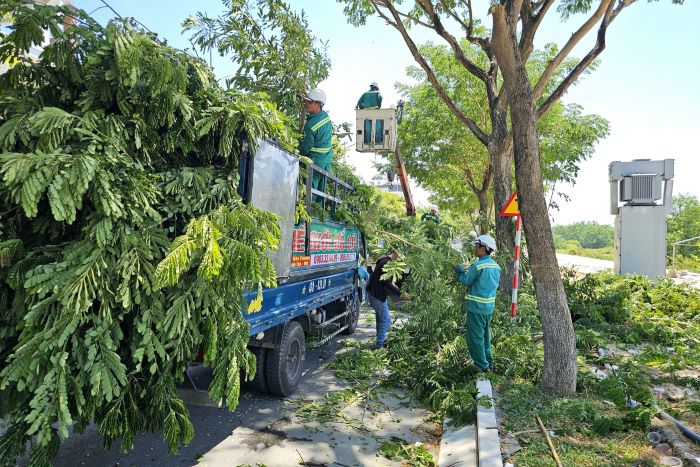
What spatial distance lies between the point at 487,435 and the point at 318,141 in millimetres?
3659

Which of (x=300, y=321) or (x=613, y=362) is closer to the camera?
(x=300, y=321)

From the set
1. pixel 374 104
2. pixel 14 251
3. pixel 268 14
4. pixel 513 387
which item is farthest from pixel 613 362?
pixel 268 14

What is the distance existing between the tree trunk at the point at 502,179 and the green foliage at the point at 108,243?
7246 millimetres

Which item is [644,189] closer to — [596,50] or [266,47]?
[596,50]

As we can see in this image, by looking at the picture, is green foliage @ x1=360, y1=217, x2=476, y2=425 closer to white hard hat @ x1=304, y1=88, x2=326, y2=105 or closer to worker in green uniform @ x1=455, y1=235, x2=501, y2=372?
worker in green uniform @ x1=455, y1=235, x2=501, y2=372

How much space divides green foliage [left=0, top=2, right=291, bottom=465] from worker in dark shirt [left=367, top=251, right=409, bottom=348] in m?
4.05

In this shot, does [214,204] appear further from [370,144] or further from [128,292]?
[370,144]

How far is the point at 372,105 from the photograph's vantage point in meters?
8.72

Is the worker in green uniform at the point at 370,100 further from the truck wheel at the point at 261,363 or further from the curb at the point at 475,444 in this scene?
the curb at the point at 475,444

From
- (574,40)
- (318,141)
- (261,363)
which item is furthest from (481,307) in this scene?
(574,40)

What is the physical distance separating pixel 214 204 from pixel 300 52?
558 centimetres

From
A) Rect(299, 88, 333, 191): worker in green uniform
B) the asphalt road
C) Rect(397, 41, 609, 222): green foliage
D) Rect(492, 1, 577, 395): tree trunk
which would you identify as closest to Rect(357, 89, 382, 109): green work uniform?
Rect(299, 88, 333, 191): worker in green uniform

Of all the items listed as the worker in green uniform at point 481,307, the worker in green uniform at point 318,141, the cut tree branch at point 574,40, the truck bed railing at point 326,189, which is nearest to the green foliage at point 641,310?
the worker in green uniform at point 481,307

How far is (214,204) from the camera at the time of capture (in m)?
3.22
